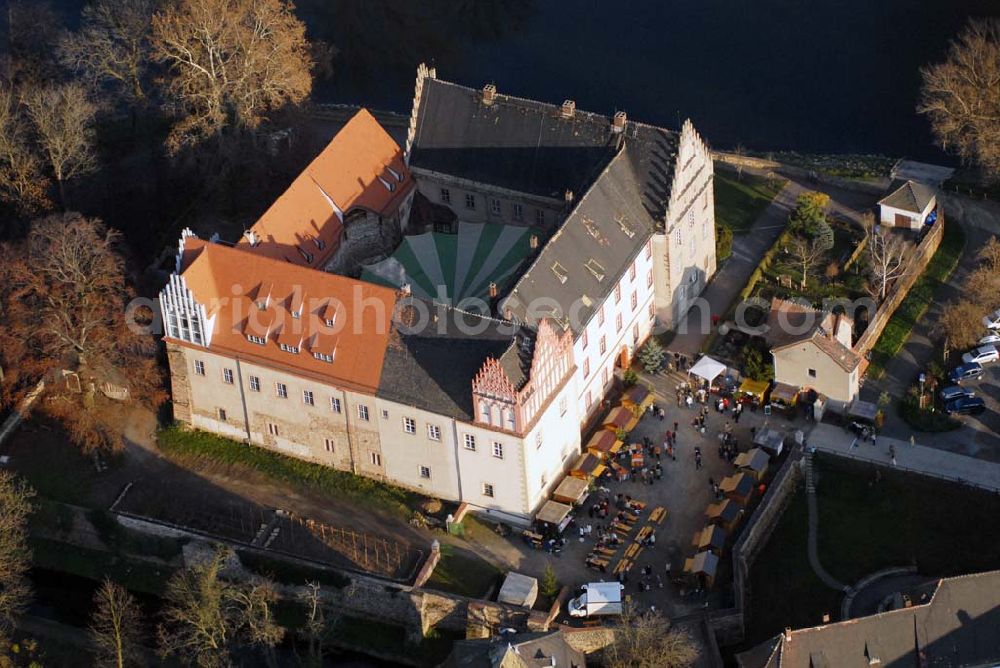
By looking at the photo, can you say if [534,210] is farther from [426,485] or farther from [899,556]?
[899,556]

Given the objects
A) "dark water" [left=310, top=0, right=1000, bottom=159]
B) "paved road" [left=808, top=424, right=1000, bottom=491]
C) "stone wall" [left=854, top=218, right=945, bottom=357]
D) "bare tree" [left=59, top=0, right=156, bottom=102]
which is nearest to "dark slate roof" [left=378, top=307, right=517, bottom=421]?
"paved road" [left=808, top=424, right=1000, bottom=491]

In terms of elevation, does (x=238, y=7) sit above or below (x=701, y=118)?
above

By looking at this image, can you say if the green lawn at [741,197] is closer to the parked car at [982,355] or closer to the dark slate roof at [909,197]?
the dark slate roof at [909,197]

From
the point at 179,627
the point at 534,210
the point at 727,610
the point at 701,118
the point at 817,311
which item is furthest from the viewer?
the point at 701,118

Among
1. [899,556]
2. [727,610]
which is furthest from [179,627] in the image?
[899,556]

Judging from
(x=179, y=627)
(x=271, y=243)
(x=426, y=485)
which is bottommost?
(x=179, y=627)
